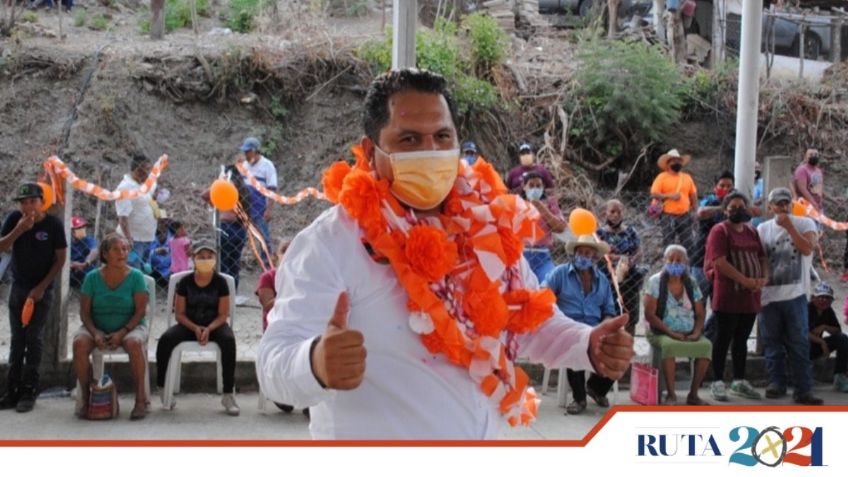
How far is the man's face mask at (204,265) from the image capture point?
7336 millimetres

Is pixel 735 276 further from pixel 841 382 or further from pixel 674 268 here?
pixel 841 382

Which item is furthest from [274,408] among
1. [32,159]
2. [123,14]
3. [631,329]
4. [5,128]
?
[123,14]

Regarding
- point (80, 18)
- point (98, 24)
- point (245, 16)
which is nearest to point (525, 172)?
point (245, 16)

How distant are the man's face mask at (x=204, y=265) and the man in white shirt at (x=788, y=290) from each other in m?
4.18

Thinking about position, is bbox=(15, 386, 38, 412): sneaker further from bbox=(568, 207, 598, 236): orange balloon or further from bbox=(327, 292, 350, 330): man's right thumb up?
bbox=(327, 292, 350, 330): man's right thumb up

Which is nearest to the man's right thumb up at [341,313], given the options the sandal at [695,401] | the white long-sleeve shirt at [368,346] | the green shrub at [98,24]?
the white long-sleeve shirt at [368,346]

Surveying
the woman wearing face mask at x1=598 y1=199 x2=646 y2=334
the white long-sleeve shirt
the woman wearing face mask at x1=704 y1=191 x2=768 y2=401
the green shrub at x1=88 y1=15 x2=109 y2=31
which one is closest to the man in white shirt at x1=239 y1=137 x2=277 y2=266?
the woman wearing face mask at x1=598 y1=199 x2=646 y2=334

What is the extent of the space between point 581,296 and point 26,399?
399 centimetres

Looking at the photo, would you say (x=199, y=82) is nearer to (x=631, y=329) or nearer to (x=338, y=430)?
(x=631, y=329)

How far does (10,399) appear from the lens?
713 cm

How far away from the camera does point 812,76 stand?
1711 cm

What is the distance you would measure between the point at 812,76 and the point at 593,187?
211 inches

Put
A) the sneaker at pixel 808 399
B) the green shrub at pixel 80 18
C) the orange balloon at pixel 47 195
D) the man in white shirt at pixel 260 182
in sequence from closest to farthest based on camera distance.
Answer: the orange balloon at pixel 47 195, the sneaker at pixel 808 399, the man in white shirt at pixel 260 182, the green shrub at pixel 80 18

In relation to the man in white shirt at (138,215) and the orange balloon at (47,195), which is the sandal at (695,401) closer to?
the orange balloon at (47,195)
